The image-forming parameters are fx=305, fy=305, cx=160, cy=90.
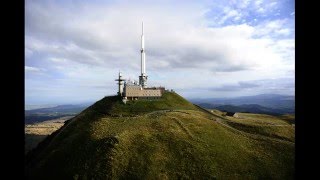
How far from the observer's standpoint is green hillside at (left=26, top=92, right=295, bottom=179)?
58781mm

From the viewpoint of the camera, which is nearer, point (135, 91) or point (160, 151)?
point (160, 151)

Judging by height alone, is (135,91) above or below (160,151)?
above

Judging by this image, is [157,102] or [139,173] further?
[157,102]

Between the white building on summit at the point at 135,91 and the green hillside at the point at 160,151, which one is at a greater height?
the white building on summit at the point at 135,91

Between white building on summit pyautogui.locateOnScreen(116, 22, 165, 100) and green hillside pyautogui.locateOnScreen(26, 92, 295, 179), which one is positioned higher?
white building on summit pyautogui.locateOnScreen(116, 22, 165, 100)

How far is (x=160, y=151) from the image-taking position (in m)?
64.4

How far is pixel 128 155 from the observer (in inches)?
2475

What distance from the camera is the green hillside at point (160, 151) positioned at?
58781 mm

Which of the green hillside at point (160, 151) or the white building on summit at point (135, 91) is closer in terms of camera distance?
the green hillside at point (160, 151)

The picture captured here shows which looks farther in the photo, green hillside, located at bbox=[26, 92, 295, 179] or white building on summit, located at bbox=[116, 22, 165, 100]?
white building on summit, located at bbox=[116, 22, 165, 100]
